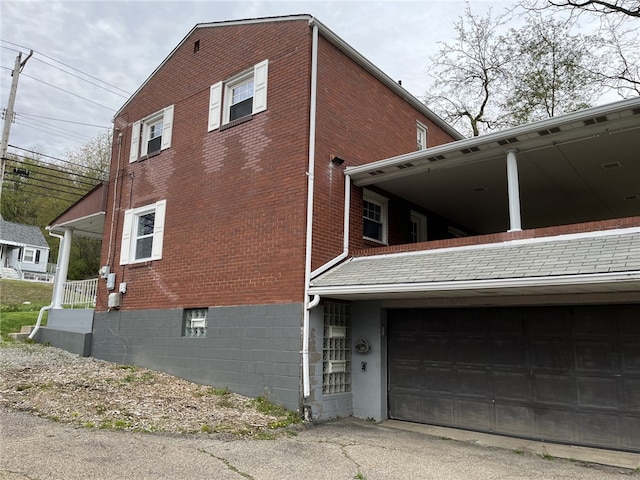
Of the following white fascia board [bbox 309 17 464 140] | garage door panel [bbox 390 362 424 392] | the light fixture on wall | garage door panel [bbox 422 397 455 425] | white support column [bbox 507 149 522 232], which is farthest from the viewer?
white fascia board [bbox 309 17 464 140]

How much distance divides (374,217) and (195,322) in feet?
14.9

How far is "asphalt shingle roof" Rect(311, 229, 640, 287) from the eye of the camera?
611 centimetres

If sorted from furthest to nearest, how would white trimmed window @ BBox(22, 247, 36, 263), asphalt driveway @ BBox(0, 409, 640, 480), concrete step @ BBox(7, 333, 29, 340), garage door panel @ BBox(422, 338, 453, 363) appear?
white trimmed window @ BBox(22, 247, 36, 263), concrete step @ BBox(7, 333, 29, 340), garage door panel @ BBox(422, 338, 453, 363), asphalt driveway @ BBox(0, 409, 640, 480)

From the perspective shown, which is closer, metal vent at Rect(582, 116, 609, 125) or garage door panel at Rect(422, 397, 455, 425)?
metal vent at Rect(582, 116, 609, 125)

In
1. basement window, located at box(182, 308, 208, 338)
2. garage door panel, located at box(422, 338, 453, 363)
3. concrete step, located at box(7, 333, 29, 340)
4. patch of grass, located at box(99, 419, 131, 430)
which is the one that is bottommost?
patch of grass, located at box(99, 419, 131, 430)

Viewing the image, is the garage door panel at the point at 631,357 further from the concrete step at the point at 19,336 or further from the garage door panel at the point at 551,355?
the concrete step at the point at 19,336

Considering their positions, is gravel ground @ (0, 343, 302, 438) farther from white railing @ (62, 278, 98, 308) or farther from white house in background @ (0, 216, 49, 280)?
white house in background @ (0, 216, 49, 280)

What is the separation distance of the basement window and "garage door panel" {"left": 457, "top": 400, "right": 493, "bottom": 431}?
5245 millimetres

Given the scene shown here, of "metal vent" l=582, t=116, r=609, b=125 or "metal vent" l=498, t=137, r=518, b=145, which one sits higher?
"metal vent" l=582, t=116, r=609, b=125

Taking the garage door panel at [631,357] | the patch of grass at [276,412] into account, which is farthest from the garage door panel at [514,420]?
the patch of grass at [276,412]

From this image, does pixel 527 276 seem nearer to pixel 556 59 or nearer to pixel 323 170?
pixel 323 170

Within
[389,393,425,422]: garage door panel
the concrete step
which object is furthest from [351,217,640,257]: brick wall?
the concrete step

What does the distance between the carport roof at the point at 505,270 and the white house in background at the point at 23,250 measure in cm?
3790

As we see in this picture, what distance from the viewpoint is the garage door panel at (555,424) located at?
23.6ft
